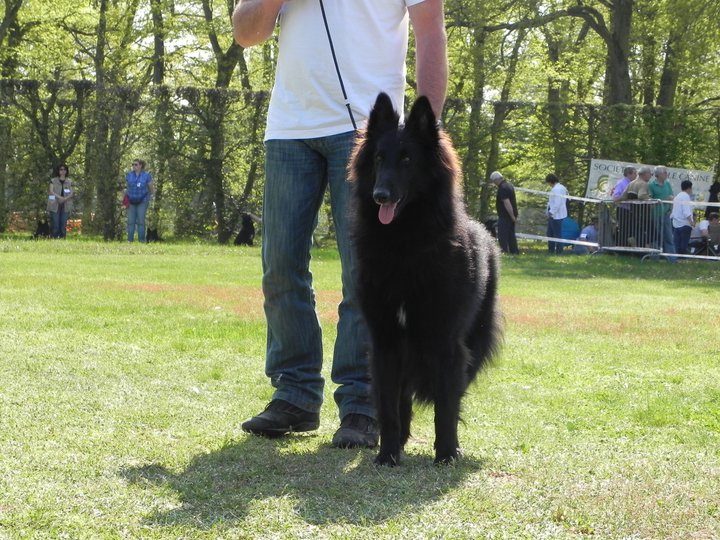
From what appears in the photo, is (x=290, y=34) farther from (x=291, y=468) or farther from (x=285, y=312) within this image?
(x=291, y=468)

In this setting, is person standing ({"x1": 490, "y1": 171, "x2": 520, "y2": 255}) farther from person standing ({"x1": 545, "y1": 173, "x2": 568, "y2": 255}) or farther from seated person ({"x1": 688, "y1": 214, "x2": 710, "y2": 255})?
seated person ({"x1": 688, "y1": 214, "x2": 710, "y2": 255})

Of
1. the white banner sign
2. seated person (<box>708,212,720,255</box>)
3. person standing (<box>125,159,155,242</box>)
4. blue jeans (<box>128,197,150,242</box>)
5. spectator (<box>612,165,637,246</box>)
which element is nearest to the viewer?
spectator (<box>612,165,637,246</box>)

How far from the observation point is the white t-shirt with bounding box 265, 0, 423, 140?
193 inches

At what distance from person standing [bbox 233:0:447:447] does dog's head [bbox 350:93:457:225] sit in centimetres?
36

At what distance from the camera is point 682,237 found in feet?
78.1

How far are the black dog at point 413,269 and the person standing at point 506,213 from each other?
1977 cm

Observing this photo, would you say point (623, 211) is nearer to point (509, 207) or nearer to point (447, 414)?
point (509, 207)

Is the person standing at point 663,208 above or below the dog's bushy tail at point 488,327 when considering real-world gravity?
above

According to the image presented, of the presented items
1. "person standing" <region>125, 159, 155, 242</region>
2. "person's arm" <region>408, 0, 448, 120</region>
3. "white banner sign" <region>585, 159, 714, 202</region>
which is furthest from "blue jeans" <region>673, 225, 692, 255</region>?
"person's arm" <region>408, 0, 448, 120</region>

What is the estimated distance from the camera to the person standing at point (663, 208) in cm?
2283

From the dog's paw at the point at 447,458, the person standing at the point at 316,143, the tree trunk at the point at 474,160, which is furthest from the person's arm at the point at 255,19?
the tree trunk at the point at 474,160

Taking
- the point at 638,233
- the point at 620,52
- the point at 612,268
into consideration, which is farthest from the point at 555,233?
the point at 620,52

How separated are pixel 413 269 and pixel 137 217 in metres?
21.8

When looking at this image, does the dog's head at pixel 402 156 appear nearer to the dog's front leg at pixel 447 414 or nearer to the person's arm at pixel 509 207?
the dog's front leg at pixel 447 414
